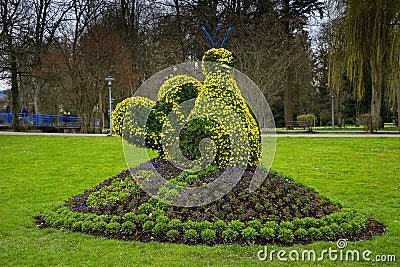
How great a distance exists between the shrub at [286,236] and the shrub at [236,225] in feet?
1.66

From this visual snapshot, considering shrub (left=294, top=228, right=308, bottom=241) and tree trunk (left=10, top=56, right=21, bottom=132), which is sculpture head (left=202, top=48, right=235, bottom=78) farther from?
tree trunk (left=10, top=56, right=21, bottom=132)

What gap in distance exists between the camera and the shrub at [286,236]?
5.11 meters

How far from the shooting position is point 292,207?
5859 millimetres

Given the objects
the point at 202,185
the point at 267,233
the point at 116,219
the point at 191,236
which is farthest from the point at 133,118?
the point at 267,233

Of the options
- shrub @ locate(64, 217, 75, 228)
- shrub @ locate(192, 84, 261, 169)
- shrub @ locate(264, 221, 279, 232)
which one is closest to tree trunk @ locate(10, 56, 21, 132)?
shrub @ locate(64, 217, 75, 228)

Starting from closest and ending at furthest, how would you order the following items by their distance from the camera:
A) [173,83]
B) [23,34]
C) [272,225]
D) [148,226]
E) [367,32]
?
[272,225], [148,226], [173,83], [367,32], [23,34]

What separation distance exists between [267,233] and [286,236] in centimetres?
24

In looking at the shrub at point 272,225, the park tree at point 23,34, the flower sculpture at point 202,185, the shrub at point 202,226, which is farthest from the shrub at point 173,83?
the park tree at point 23,34

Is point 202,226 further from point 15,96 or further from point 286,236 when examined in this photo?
point 15,96

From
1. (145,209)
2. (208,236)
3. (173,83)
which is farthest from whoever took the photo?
(173,83)

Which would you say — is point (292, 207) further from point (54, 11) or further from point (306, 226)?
point (54, 11)

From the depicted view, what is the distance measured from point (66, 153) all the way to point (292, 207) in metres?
10.8

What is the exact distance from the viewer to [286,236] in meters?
5.12

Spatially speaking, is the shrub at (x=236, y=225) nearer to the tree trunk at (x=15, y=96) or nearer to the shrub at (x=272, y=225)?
the shrub at (x=272, y=225)
